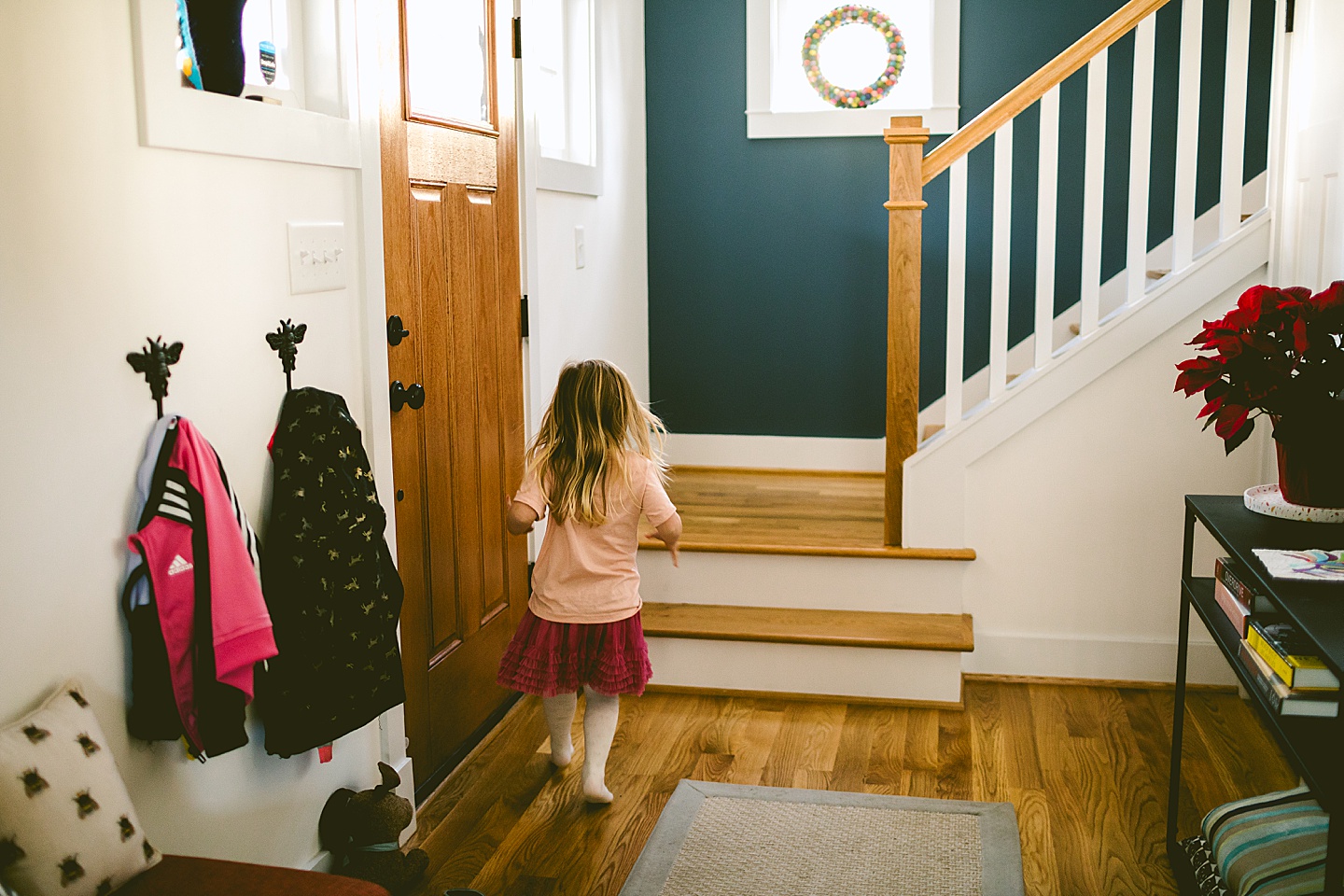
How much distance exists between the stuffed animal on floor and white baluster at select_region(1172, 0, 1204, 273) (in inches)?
101

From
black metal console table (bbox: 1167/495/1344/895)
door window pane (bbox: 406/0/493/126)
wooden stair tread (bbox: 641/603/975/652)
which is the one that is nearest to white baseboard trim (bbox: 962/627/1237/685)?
wooden stair tread (bbox: 641/603/975/652)

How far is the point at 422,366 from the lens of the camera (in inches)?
107

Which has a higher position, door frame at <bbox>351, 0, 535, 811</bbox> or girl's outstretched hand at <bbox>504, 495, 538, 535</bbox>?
door frame at <bbox>351, 0, 535, 811</bbox>

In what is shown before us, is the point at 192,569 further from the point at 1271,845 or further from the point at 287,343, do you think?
the point at 1271,845

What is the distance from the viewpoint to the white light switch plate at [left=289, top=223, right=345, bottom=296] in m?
2.21

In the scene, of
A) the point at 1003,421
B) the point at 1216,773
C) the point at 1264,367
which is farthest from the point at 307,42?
the point at 1216,773

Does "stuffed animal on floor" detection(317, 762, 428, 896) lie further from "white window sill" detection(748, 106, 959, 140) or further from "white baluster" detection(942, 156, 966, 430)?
"white window sill" detection(748, 106, 959, 140)

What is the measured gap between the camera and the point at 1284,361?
86.7 inches

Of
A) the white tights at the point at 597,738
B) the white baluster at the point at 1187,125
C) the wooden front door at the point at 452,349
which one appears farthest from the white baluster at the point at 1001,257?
the white tights at the point at 597,738

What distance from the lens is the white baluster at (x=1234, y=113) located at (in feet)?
10.6

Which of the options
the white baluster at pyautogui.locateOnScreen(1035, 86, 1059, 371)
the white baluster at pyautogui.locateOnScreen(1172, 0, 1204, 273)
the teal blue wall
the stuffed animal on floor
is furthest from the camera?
the teal blue wall

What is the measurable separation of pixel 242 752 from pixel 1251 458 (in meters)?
2.79

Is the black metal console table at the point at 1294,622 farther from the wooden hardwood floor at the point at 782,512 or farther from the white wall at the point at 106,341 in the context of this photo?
the white wall at the point at 106,341

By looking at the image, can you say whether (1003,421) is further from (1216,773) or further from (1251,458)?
(1216,773)
